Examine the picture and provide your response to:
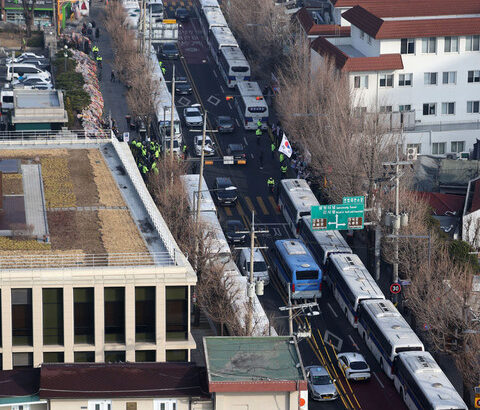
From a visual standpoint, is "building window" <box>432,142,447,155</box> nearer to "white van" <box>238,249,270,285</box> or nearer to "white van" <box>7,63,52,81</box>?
"white van" <box>238,249,270,285</box>

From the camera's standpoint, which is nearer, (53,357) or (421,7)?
(53,357)

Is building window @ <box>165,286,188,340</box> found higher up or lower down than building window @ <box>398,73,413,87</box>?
higher up

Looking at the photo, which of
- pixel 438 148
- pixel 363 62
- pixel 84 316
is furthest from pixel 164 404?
pixel 438 148

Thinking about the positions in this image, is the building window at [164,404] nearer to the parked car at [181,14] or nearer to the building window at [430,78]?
the building window at [430,78]

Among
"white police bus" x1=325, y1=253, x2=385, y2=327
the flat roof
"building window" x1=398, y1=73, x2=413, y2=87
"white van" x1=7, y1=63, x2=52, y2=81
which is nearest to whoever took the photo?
the flat roof

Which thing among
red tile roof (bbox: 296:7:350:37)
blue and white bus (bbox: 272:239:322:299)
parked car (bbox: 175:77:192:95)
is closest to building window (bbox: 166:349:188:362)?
blue and white bus (bbox: 272:239:322:299)

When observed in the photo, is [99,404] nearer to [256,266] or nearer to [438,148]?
[256,266]

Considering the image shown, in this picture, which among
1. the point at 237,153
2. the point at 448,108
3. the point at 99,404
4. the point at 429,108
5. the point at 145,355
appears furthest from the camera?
the point at 448,108
